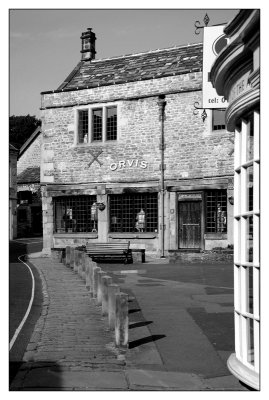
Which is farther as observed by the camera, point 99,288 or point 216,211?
point 216,211

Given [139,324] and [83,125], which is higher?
[83,125]

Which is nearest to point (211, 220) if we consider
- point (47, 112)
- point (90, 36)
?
point (47, 112)

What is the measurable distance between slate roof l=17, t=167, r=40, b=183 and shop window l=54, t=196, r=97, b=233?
20.9 m

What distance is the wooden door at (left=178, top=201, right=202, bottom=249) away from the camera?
21438 millimetres

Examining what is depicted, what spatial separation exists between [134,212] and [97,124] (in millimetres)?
4266

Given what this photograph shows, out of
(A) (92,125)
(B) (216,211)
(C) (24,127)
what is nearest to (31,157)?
(C) (24,127)

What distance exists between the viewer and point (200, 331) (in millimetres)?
8523

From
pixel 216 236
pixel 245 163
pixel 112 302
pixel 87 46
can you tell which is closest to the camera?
pixel 245 163

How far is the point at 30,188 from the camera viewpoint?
4450cm

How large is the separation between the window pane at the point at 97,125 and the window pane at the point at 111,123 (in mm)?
382

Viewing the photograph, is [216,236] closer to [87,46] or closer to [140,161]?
[140,161]

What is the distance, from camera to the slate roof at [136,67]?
22.9 metres

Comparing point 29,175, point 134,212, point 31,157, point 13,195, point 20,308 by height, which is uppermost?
point 31,157

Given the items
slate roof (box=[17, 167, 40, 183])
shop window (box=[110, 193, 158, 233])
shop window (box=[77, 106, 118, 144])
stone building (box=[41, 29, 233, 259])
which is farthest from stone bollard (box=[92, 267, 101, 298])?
slate roof (box=[17, 167, 40, 183])
